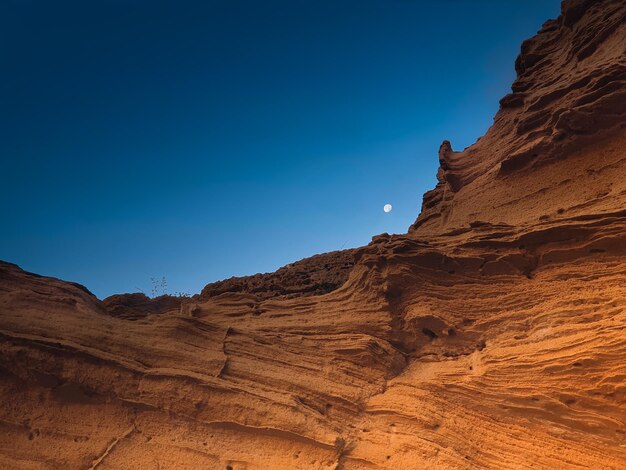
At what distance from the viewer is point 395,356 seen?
9.28 m

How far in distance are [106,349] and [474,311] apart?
296 inches

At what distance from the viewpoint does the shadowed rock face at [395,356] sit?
7254mm

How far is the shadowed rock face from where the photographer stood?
7.25m

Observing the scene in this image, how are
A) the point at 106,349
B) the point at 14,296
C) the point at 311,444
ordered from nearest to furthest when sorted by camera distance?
1. the point at 311,444
2. the point at 106,349
3. the point at 14,296

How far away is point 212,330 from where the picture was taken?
31.6 feet

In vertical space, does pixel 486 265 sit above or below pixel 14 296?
above

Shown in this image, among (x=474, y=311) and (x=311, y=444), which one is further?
(x=474, y=311)

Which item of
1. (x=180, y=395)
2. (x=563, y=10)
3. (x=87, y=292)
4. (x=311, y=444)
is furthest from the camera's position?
(x=563, y=10)

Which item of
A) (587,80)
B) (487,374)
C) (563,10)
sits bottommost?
(487,374)

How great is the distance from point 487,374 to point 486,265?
252 centimetres

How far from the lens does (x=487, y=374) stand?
7863 millimetres

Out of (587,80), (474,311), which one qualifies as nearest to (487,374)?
(474,311)

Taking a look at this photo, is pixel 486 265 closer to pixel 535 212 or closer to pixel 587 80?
pixel 535 212

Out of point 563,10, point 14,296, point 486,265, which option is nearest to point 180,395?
point 14,296
